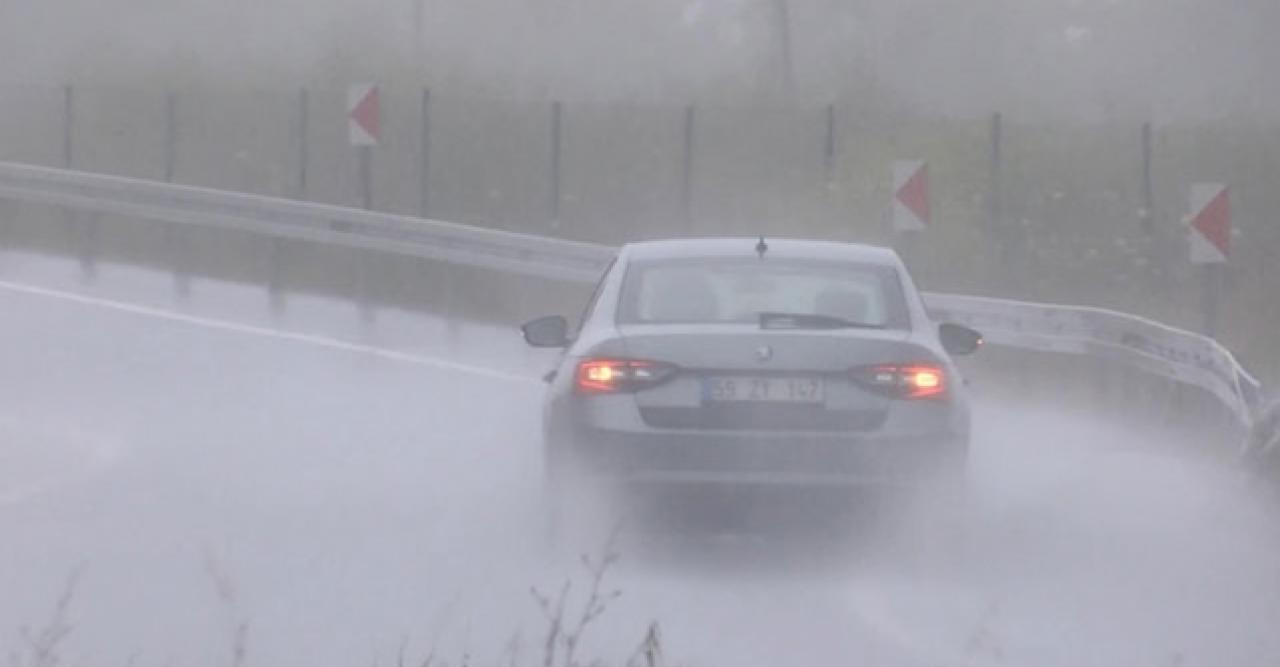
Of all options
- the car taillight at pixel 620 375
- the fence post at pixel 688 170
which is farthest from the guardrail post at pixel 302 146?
the car taillight at pixel 620 375

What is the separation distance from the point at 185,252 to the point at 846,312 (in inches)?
749

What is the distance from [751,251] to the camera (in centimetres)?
1252

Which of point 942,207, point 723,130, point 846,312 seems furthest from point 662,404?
point 723,130

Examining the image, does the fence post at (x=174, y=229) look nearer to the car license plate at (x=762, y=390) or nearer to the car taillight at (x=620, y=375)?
the car taillight at (x=620, y=375)

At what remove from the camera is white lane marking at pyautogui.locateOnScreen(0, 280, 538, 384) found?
68.7 feet

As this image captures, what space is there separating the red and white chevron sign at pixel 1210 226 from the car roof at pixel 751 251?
301 inches

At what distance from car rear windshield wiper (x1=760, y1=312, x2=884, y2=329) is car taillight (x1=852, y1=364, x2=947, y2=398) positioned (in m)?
0.32

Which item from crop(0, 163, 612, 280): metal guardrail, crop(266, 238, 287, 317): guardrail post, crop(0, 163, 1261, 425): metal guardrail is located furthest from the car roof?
crop(266, 238, 287, 317): guardrail post

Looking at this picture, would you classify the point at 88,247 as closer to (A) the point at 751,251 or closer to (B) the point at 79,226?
(B) the point at 79,226

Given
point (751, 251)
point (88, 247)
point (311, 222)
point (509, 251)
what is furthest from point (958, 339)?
point (88, 247)

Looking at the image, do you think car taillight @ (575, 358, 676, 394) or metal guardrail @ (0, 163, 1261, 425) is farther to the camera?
metal guardrail @ (0, 163, 1261, 425)

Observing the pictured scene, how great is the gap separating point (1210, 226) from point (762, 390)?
942cm

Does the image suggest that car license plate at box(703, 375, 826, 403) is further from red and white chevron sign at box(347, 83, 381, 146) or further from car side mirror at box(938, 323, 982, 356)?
red and white chevron sign at box(347, 83, 381, 146)

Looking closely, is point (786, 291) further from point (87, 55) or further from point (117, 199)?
point (87, 55)
